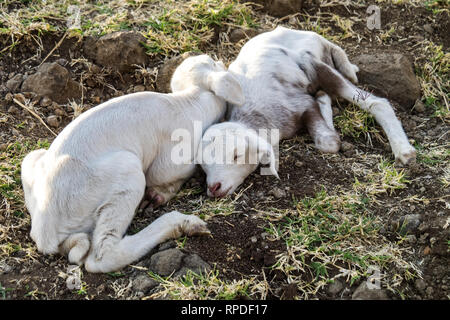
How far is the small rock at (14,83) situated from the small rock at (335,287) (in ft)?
12.3

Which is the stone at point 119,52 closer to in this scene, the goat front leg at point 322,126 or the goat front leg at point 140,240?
the goat front leg at point 322,126

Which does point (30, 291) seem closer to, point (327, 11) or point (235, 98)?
point (235, 98)

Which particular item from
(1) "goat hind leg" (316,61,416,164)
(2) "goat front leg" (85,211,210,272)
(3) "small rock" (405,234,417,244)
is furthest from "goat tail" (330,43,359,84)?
(2) "goat front leg" (85,211,210,272)

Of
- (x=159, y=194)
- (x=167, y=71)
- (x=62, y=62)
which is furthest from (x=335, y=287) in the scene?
(x=62, y=62)

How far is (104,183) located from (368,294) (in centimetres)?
186

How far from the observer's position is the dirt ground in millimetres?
3744

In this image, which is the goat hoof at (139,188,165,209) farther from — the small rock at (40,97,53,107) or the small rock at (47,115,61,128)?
the small rock at (40,97,53,107)

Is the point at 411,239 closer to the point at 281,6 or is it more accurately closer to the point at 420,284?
the point at 420,284

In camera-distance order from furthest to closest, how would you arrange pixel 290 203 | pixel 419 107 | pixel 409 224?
pixel 419 107 < pixel 290 203 < pixel 409 224

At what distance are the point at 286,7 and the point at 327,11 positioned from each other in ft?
1.67

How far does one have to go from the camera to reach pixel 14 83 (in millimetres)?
5840

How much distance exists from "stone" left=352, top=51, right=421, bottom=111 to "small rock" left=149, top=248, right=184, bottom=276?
3.00 meters

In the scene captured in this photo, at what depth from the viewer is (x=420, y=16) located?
682 centimetres

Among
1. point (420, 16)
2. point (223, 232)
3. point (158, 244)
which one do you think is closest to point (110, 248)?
point (158, 244)
